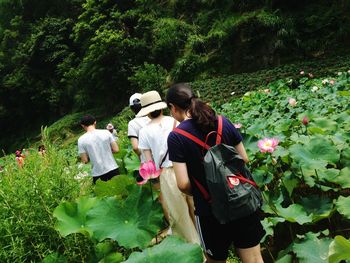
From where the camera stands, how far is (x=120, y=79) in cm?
1983

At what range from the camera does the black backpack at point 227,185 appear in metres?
1.71

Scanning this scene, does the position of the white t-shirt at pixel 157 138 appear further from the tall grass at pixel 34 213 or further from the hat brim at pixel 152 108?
the tall grass at pixel 34 213

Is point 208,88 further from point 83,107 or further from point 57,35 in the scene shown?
point 57,35

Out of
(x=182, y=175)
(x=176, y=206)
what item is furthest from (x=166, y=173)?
(x=182, y=175)

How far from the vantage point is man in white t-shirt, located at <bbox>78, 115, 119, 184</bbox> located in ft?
12.1

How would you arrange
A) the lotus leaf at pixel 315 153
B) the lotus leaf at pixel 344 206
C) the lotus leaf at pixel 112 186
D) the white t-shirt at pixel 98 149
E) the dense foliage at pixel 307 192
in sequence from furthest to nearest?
the white t-shirt at pixel 98 149 < the lotus leaf at pixel 112 186 < the lotus leaf at pixel 315 153 < the lotus leaf at pixel 344 206 < the dense foliage at pixel 307 192

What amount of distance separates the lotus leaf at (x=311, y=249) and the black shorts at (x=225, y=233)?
0.26 meters

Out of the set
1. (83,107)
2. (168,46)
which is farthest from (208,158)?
(83,107)

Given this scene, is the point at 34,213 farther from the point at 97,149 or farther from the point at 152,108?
the point at 97,149

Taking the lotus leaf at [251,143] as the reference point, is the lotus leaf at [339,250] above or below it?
above

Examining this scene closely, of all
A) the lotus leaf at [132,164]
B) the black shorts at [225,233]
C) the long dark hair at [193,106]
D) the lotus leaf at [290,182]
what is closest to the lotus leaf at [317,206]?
the lotus leaf at [290,182]

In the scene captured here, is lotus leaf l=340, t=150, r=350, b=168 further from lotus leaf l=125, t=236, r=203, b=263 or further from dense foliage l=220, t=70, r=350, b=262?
lotus leaf l=125, t=236, r=203, b=263

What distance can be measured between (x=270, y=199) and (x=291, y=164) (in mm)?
320

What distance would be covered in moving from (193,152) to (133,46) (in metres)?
17.9
